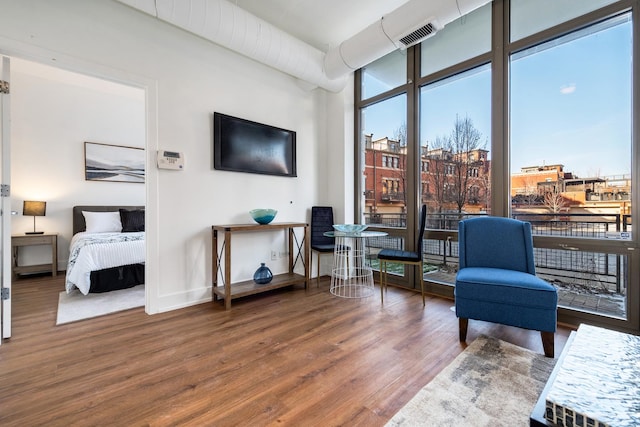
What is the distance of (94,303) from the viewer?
2947 millimetres

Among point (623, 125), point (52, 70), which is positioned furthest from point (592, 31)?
point (52, 70)

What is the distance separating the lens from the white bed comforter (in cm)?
311

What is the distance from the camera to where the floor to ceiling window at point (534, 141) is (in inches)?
86.7

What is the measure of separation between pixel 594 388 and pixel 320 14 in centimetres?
371

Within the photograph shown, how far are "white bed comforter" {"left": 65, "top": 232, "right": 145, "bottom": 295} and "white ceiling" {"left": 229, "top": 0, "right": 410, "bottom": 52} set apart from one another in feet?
10.5

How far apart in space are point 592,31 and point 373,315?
3163 millimetres

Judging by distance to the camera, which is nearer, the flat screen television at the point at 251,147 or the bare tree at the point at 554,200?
the bare tree at the point at 554,200

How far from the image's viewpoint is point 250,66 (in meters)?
3.38

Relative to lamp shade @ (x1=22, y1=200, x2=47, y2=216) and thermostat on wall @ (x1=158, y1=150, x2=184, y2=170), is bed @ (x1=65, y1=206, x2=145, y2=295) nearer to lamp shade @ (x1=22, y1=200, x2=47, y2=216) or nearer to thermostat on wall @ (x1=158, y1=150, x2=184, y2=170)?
lamp shade @ (x1=22, y1=200, x2=47, y2=216)

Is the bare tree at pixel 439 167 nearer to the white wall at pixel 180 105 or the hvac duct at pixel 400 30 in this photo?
Result: the hvac duct at pixel 400 30

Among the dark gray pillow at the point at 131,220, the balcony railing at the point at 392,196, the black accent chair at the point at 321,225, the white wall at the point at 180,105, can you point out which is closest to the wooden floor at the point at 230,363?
the white wall at the point at 180,105

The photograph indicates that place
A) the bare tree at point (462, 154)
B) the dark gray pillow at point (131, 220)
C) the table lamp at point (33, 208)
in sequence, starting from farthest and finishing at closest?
the dark gray pillow at point (131, 220) < the table lamp at point (33, 208) < the bare tree at point (462, 154)

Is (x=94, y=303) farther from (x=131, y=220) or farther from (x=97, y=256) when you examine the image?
(x=131, y=220)

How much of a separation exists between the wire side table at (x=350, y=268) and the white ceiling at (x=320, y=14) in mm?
2493
